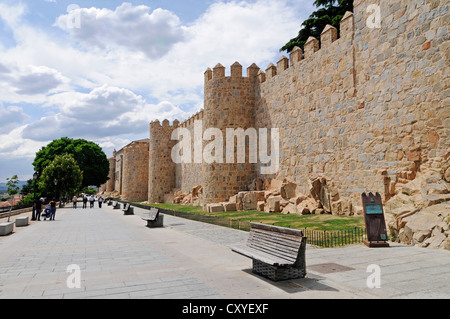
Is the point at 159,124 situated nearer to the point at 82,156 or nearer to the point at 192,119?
the point at 192,119

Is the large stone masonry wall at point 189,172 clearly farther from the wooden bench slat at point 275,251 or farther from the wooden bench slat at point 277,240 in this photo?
the wooden bench slat at point 275,251

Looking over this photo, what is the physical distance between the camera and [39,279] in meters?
5.32

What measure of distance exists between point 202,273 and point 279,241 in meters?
1.43

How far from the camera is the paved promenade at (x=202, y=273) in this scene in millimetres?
4383

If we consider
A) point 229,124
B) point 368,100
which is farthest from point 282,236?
point 229,124

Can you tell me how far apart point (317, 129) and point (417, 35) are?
242 inches

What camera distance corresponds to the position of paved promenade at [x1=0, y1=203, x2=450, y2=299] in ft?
14.4

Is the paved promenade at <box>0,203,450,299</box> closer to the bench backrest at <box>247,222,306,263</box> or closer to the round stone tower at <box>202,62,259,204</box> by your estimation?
the bench backrest at <box>247,222,306,263</box>

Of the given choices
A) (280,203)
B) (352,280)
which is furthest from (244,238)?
(280,203)

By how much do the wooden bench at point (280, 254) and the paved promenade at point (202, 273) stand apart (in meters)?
0.14

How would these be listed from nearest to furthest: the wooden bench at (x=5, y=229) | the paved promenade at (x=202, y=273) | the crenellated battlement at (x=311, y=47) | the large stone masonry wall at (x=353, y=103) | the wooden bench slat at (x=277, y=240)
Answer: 1. the paved promenade at (x=202, y=273)
2. the wooden bench slat at (x=277, y=240)
3. the large stone masonry wall at (x=353, y=103)
4. the wooden bench at (x=5, y=229)
5. the crenellated battlement at (x=311, y=47)

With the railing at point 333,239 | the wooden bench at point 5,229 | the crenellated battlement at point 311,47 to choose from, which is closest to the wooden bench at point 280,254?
the railing at point 333,239

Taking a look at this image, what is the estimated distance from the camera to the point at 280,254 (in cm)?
506
